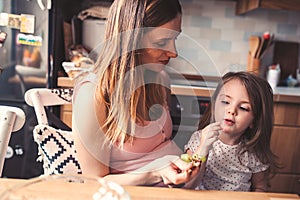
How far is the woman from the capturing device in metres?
0.57

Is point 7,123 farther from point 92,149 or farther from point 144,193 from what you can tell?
point 144,193

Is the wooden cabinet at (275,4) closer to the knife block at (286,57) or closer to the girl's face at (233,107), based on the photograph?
the knife block at (286,57)

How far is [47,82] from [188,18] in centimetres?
69

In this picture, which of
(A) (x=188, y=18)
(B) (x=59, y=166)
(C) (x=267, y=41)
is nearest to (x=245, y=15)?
(C) (x=267, y=41)

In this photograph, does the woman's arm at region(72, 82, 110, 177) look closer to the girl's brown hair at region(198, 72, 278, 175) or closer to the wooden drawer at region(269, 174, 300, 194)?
the girl's brown hair at region(198, 72, 278, 175)

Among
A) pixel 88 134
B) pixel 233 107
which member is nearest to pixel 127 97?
pixel 88 134

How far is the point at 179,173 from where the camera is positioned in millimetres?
553

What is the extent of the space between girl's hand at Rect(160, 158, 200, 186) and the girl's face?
0.12m

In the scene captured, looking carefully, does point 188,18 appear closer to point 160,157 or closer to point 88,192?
point 160,157

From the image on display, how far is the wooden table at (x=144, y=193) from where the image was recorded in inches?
18.6

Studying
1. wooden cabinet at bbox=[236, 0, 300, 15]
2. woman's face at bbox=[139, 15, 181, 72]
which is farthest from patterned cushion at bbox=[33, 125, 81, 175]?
wooden cabinet at bbox=[236, 0, 300, 15]

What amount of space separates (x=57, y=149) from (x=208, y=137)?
0.29 meters

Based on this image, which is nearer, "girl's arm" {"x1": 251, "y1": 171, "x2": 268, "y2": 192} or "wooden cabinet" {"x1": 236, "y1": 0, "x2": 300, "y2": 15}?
"girl's arm" {"x1": 251, "y1": 171, "x2": 268, "y2": 192}

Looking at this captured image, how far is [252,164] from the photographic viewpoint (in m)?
0.69
